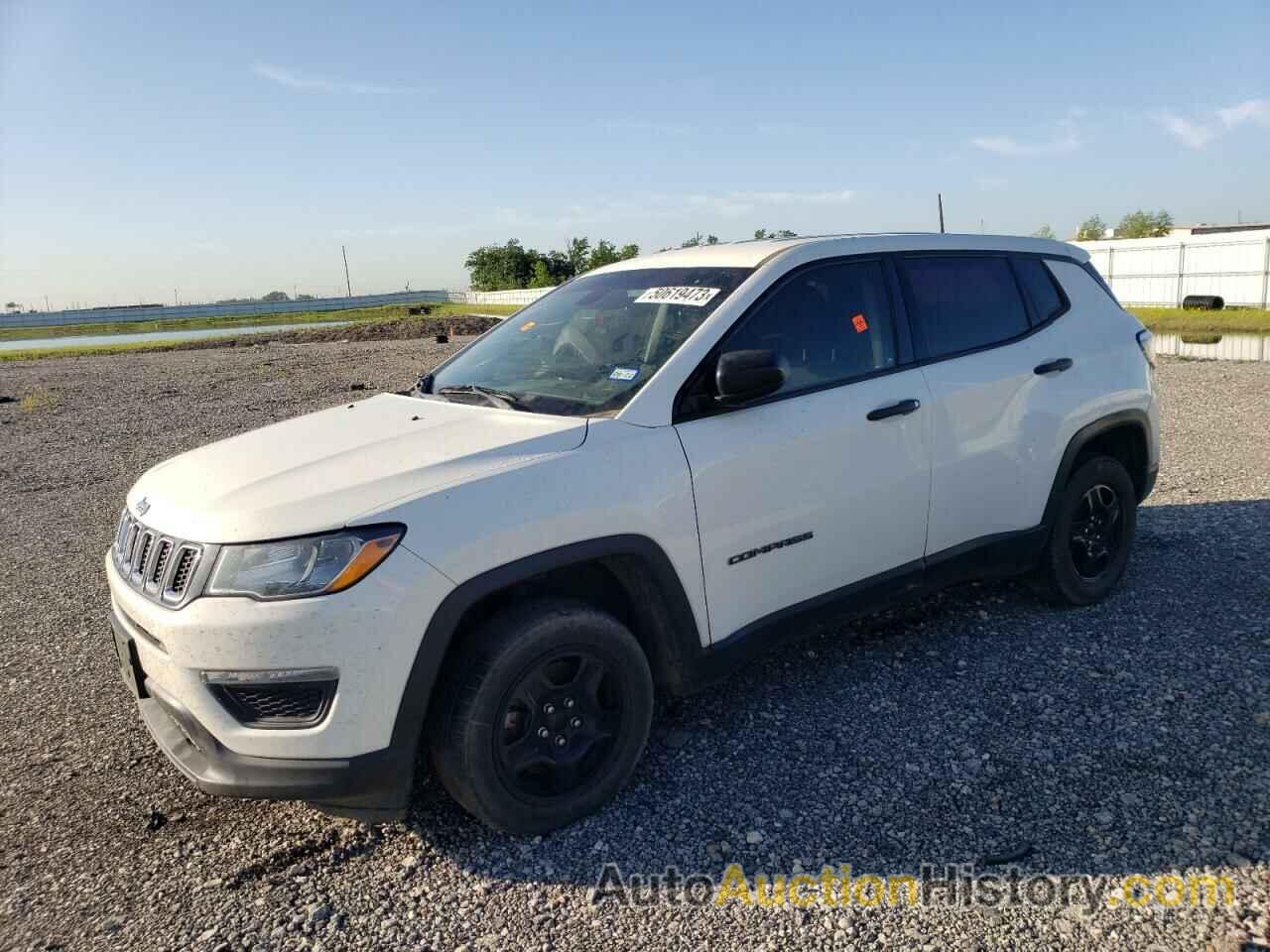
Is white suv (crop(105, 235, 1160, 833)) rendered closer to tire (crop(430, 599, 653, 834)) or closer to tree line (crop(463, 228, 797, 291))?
tire (crop(430, 599, 653, 834))

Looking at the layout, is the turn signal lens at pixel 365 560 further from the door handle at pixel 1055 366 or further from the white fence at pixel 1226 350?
the white fence at pixel 1226 350

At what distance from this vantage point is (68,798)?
3504mm

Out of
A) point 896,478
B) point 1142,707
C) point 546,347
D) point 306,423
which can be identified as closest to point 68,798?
point 306,423

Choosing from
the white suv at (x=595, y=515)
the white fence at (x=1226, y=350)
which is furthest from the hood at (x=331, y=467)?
the white fence at (x=1226, y=350)

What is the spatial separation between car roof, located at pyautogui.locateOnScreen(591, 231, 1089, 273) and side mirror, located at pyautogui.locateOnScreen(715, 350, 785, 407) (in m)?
0.62

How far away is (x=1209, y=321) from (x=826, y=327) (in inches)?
1033

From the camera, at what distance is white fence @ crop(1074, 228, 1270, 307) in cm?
2831

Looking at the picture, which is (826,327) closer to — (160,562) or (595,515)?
(595,515)

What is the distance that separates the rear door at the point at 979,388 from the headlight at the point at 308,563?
7.91 feet

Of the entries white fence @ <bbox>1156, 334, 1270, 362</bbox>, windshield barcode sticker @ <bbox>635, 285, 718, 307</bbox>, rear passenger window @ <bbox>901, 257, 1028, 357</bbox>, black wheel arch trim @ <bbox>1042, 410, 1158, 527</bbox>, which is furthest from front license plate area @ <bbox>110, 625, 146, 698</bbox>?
white fence @ <bbox>1156, 334, 1270, 362</bbox>

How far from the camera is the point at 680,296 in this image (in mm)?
3787

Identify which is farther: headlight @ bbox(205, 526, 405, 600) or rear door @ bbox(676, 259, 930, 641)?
rear door @ bbox(676, 259, 930, 641)

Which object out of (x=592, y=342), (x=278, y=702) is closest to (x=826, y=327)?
(x=592, y=342)

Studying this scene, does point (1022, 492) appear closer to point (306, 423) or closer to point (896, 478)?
point (896, 478)
